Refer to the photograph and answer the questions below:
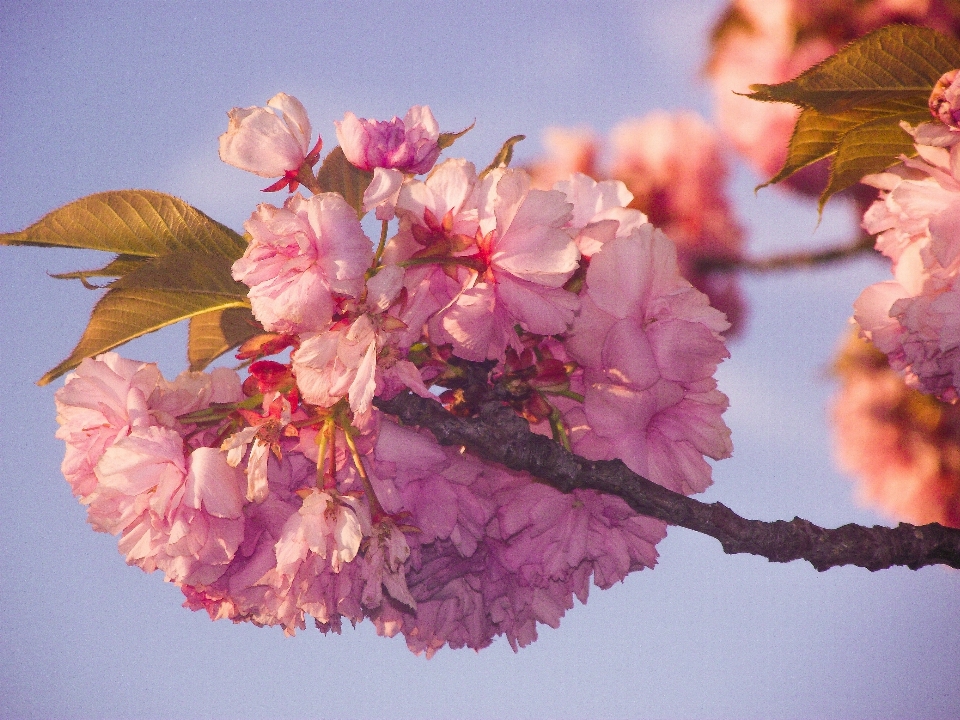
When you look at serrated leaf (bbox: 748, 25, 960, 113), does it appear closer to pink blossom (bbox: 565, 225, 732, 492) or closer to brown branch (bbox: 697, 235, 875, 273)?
pink blossom (bbox: 565, 225, 732, 492)

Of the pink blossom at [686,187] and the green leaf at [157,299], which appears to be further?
the pink blossom at [686,187]

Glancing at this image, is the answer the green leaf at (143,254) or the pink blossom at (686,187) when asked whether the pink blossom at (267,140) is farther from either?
the pink blossom at (686,187)

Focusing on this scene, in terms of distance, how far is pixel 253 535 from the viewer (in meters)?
1.18

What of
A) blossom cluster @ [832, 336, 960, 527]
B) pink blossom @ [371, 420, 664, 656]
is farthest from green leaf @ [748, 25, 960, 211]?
blossom cluster @ [832, 336, 960, 527]

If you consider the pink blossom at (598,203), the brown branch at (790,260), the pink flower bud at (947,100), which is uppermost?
the pink flower bud at (947,100)

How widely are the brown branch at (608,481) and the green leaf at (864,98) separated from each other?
18.8 inches

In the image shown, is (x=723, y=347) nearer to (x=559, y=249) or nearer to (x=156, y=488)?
(x=559, y=249)

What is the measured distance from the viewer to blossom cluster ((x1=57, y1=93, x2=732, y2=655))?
103 cm

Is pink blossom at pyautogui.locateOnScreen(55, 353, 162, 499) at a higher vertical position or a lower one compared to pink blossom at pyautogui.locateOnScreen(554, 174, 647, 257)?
lower

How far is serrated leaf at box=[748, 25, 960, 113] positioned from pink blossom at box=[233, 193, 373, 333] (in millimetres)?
638

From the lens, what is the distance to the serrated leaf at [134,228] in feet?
4.03

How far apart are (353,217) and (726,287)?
7.25ft

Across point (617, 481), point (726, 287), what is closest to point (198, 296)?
point (617, 481)

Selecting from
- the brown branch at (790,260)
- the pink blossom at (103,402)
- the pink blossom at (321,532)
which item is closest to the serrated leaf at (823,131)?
the pink blossom at (321,532)
